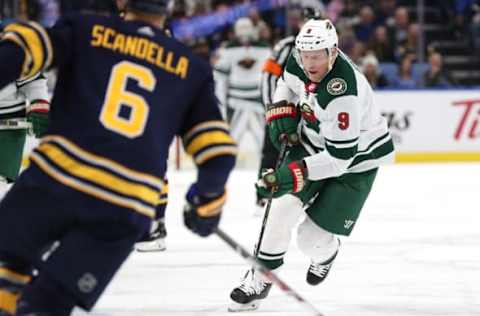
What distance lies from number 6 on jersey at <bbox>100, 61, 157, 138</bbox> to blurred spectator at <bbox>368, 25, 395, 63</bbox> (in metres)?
7.34

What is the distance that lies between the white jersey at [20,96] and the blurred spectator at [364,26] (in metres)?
5.90

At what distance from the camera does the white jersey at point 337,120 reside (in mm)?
3410

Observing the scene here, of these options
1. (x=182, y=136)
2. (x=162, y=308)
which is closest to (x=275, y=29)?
(x=162, y=308)

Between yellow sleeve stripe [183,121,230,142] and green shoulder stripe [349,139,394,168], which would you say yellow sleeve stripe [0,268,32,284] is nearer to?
yellow sleeve stripe [183,121,230,142]

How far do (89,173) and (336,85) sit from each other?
1.32m

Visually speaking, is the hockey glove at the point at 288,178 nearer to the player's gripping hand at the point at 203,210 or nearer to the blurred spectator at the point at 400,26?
the player's gripping hand at the point at 203,210

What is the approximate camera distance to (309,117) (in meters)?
3.61

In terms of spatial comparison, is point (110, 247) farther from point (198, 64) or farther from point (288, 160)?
point (288, 160)

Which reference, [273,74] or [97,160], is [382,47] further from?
[97,160]

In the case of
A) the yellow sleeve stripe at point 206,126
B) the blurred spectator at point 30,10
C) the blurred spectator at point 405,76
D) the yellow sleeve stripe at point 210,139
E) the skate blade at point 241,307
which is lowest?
the blurred spectator at point 405,76

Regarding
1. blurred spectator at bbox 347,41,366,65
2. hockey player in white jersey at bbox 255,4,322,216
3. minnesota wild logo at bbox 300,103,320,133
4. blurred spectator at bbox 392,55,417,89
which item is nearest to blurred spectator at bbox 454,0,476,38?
blurred spectator at bbox 392,55,417,89

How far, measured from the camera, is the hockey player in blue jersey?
2246 mm

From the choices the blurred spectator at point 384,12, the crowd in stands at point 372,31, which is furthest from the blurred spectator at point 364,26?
the blurred spectator at point 384,12

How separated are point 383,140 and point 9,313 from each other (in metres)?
1.83
